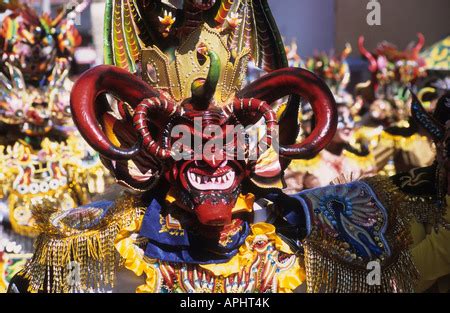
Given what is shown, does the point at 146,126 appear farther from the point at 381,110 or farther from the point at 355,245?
the point at 381,110

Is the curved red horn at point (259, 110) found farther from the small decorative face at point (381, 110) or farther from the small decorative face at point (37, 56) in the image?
the small decorative face at point (381, 110)

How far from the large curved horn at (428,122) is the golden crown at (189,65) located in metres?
0.87

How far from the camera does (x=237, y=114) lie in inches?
89.2

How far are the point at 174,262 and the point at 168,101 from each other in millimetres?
517

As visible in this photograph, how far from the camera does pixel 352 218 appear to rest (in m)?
2.33

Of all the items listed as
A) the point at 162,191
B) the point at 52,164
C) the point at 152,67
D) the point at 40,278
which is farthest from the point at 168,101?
the point at 52,164

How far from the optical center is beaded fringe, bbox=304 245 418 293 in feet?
7.38

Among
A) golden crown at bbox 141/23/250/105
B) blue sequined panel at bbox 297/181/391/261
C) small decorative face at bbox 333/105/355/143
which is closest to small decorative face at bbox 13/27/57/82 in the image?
small decorative face at bbox 333/105/355/143

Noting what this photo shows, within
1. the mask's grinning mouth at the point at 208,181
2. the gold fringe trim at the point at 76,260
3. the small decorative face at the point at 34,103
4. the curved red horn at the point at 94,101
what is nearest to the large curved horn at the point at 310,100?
the mask's grinning mouth at the point at 208,181

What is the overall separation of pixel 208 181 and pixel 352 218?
51cm

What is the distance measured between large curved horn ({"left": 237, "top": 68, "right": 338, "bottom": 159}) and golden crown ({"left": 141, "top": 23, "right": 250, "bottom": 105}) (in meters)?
0.15

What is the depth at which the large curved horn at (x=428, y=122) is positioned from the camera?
Answer: 2.71m

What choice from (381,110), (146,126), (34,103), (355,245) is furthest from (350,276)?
(381,110)
